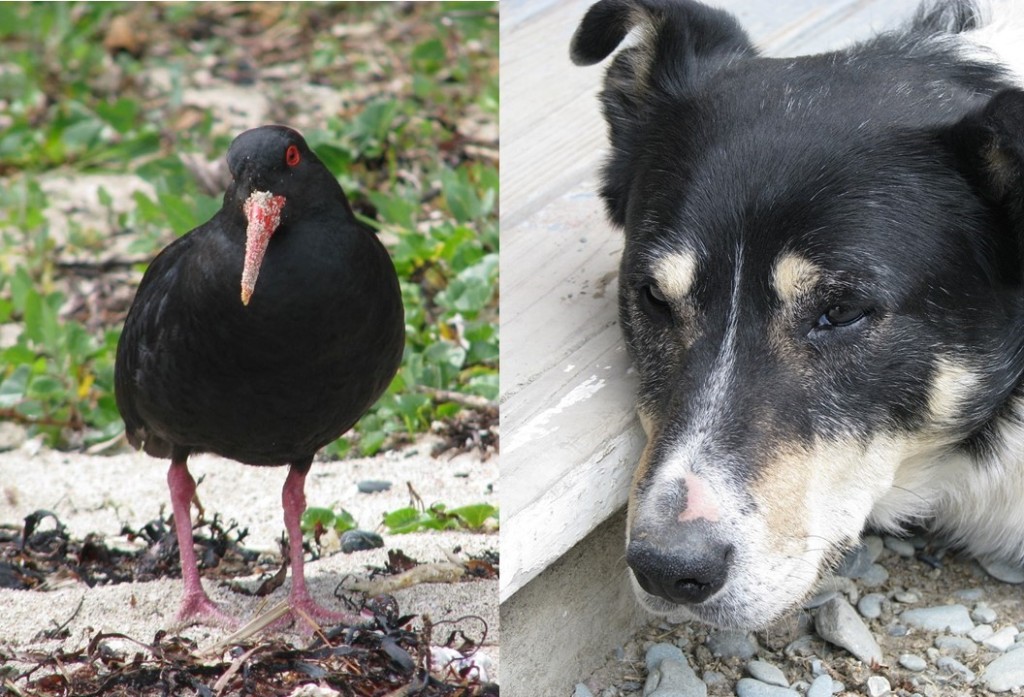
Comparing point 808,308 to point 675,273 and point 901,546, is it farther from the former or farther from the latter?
point 901,546

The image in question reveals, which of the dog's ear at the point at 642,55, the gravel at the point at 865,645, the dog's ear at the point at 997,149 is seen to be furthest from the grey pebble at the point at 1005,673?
the dog's ear at the point at 642,55

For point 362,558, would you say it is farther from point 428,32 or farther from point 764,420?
point 428,32

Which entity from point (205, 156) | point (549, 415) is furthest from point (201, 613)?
point (205, 156)

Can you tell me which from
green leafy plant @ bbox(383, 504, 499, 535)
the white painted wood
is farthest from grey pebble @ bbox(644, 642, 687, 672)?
green leafy plant @ bbox(383, 504, 499, 535)

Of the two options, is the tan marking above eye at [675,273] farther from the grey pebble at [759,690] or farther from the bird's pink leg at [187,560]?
the bird's pink leg at [187,560]

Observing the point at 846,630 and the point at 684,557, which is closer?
the point at 684,557

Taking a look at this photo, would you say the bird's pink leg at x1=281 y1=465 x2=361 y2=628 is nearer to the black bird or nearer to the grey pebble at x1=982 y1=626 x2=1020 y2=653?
the black bird
